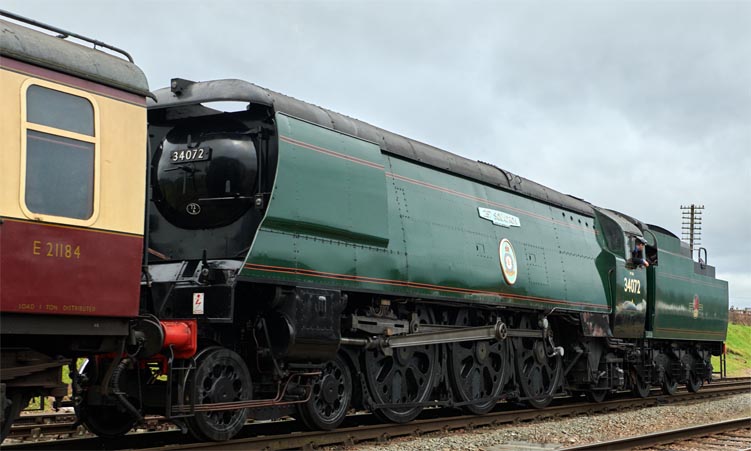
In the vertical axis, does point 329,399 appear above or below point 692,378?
above

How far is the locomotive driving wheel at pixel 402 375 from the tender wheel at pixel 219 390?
2.30 m

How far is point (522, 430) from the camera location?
11.9 metres

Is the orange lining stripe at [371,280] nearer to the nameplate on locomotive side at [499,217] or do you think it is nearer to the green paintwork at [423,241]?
the green paintwork at [423,241]

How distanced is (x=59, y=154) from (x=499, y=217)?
8639 mm

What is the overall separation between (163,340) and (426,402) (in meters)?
5.05

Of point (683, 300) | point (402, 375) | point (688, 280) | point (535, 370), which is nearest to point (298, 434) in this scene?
point (402, 375)

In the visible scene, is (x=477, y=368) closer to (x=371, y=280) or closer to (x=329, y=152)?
(x=371, y=280)

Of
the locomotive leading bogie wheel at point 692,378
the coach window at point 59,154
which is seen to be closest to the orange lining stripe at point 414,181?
the coach window at point 59,154

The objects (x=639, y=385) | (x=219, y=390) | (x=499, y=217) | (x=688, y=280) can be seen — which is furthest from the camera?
(x=688, y=280)

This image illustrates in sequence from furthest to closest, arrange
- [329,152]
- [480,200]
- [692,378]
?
[692,378], [480,200], [329,152]

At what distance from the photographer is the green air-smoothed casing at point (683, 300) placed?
1867 cm

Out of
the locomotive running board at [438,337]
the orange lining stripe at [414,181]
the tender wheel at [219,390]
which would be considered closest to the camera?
the tender wheel at [219,390]

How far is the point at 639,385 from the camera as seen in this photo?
59.0ft

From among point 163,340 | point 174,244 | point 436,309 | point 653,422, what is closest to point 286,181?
point 174,244
